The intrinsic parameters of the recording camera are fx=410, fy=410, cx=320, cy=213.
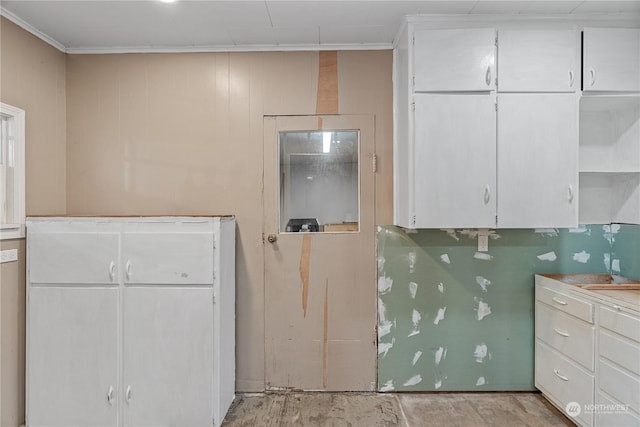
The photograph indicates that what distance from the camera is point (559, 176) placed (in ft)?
8.07

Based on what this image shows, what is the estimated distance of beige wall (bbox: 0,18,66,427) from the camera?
239 centimetres

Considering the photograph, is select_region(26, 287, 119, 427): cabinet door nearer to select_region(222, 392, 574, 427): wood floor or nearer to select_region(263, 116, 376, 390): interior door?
select_region(222, 392, 574, 427): wood floor

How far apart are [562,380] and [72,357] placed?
297cm

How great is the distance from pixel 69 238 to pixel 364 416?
83.2 inches

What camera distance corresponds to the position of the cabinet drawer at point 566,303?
231 cm

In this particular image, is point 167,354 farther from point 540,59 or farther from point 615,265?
point 615,265

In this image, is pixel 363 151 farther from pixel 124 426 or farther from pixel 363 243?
pixel 124 426

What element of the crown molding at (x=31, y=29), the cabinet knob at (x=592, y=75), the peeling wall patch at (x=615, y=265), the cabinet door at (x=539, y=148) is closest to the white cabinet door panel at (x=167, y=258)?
the crown molding at (x=31, y=29)

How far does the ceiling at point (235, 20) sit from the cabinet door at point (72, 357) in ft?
5.38

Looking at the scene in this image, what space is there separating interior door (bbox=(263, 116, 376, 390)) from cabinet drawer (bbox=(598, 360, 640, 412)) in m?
1.34

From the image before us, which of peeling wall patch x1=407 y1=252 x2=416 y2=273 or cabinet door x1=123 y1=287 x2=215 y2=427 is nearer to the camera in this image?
cabinet door x1=123 y1=287 x2=215 y2=427

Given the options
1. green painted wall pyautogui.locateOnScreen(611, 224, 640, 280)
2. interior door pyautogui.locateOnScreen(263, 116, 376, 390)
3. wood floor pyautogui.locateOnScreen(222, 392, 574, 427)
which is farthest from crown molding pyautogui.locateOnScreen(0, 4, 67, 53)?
green painted wall pyautogui.locateOnScreen(611, 224, 640, 280)

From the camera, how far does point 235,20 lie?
8.30 ft

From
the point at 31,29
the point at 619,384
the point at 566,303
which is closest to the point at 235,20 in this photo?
the point at 31,29
